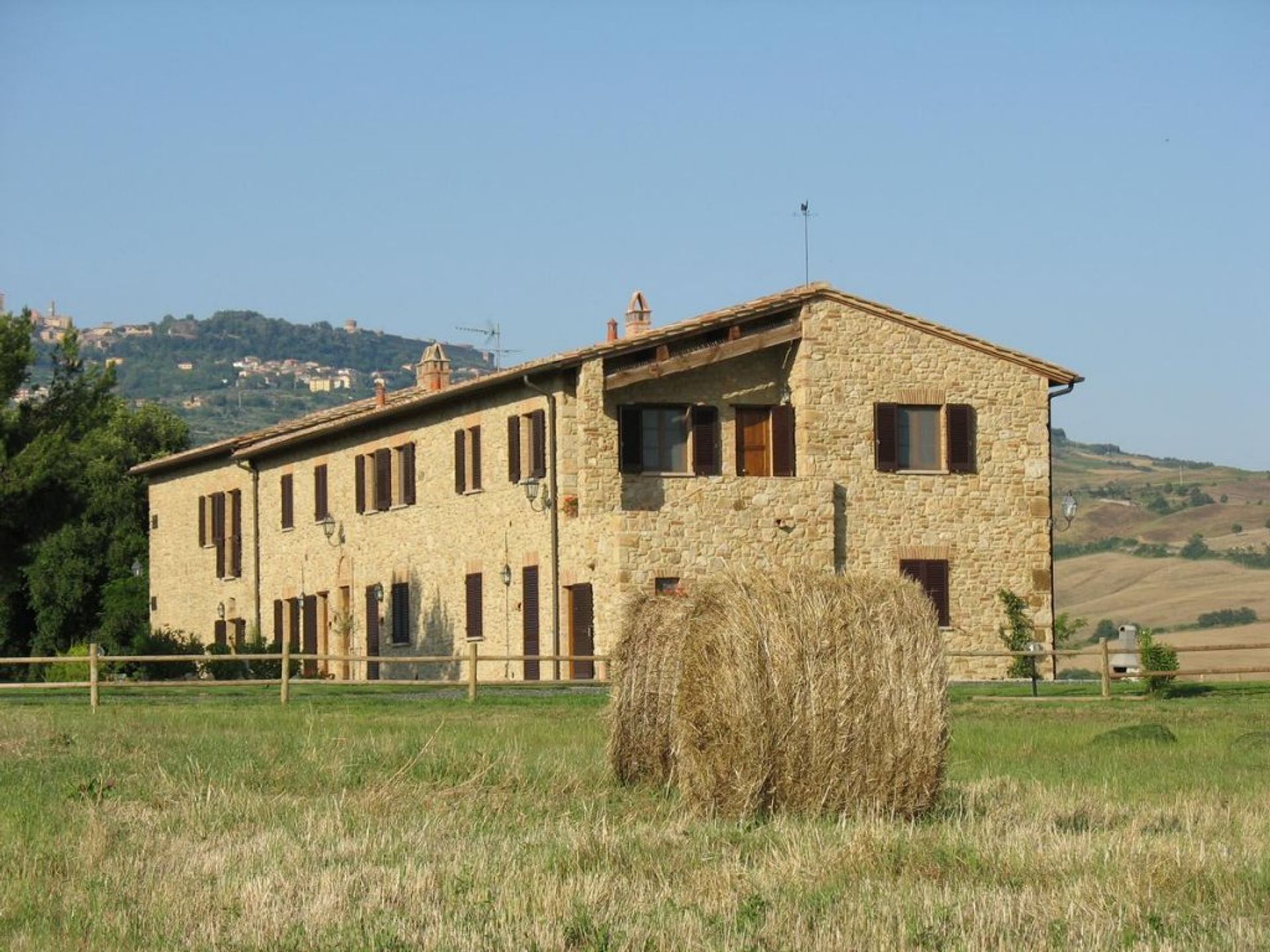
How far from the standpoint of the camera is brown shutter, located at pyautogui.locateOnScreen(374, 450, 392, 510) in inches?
1551

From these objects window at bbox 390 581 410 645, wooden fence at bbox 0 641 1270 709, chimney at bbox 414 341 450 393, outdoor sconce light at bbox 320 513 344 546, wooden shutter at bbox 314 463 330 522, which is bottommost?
wooden fence at bbox 0 641 1270 709

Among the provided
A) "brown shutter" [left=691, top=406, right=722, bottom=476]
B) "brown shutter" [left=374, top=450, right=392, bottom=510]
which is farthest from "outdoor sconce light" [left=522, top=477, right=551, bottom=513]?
"brown shutter" [left=374, top=450, right=392, bottom=510]

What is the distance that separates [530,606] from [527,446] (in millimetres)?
2598

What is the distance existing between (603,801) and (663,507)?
735 inches

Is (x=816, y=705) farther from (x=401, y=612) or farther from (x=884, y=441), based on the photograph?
(x=401, y=612)

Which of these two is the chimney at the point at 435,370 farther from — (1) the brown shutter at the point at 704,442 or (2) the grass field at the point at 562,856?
(2) the grass field at the point at 562,856

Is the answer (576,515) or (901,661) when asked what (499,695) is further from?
(901,661)

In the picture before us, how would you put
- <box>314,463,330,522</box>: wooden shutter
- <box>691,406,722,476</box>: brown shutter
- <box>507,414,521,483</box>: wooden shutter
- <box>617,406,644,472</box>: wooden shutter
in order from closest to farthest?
1. <box>617,406,644,472</box>: wooden shutter
2. <box>691,406,722,476</box>: brown shutter
3. <box>507,414,521,483</box>: wooden shutter
4. <box>314,463,330,522</box>: wooden shutter

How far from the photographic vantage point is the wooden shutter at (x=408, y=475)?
3862 centimetres

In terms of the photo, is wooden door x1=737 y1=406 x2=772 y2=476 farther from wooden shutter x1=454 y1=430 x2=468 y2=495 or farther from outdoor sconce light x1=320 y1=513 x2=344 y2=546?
outdoor sconce light x1=320 y1=513 x2=344 y2=546

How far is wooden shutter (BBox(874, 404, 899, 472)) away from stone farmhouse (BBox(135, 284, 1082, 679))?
0.03 meters

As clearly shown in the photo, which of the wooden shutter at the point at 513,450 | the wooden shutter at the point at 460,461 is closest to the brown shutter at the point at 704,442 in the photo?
the wooden shutter at the point at 513,450

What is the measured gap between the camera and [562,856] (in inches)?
464

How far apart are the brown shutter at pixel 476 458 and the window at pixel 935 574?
718 cm
